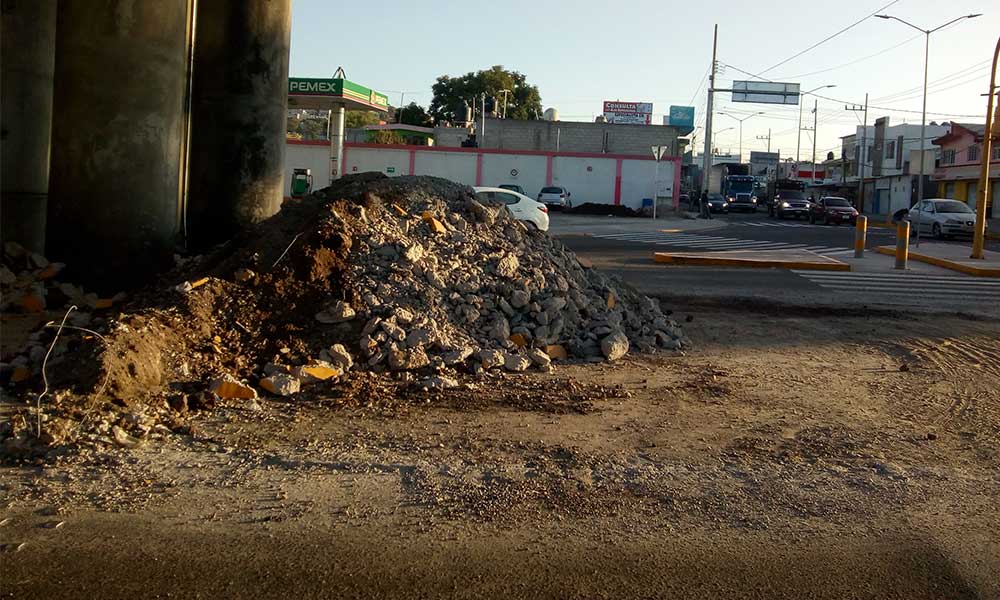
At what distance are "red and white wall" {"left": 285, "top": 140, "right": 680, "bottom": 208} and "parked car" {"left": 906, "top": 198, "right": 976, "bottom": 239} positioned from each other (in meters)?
18.6

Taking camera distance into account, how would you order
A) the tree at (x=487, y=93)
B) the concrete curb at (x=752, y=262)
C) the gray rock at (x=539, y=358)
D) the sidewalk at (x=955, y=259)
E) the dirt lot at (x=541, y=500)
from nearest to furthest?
the dirt lot at (x=541, y=500) → the gray rock at (x=539, y=358) → the sidewalk at (x=955, y=259) → the concrete curb at (x=752, y=262) → the tree at (x=487, y=93)

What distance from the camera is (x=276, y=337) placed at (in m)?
8.17

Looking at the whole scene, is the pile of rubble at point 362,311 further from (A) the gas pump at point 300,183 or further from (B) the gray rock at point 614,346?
(A) the gas pump at point 300,183

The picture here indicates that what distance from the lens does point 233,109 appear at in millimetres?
13438

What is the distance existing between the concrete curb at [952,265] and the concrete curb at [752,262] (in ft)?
8.43

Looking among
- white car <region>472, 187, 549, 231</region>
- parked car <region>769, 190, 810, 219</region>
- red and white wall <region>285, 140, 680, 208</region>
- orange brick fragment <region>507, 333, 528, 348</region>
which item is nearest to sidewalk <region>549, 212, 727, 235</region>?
red and white wall <region>285, 140, 680, 208</region>

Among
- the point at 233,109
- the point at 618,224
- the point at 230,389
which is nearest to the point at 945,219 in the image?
the point at 618,224

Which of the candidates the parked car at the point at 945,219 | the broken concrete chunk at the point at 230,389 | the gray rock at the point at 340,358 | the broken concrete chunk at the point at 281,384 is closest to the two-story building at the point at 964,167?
the parked car at the point at 945,219

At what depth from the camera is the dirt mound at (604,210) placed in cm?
5027

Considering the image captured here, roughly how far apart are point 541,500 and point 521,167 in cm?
4914


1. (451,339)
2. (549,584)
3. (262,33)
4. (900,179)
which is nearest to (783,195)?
(900,179)

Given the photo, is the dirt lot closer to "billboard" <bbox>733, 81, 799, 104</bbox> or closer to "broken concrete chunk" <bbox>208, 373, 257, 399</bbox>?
"broken concrete chunk" <bbox>208, 373, 257, 399</bbox>

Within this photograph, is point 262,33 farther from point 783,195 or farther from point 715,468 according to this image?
point 783,195

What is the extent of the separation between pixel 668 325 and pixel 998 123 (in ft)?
56.2
